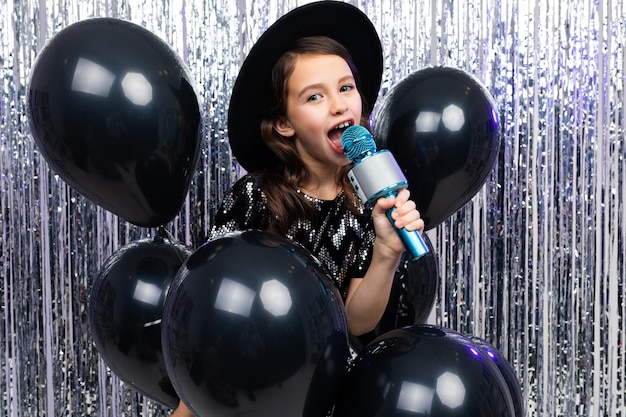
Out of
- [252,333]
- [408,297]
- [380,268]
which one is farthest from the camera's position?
[408,297]

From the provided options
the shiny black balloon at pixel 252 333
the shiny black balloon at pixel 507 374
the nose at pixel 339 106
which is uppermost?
the nose at pixel 339 106

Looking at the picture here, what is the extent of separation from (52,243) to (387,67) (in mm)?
1009

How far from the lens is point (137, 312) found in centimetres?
123

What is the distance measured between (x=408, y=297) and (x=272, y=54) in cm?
50

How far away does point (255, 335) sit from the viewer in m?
0.87

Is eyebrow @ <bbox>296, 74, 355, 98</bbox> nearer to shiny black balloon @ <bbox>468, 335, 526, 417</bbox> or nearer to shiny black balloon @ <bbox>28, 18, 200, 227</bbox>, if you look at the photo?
shiny black balloon @ <bbox>28, 18, 200, 227</bbox>

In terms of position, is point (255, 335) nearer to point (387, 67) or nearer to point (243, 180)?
point (243, 180)

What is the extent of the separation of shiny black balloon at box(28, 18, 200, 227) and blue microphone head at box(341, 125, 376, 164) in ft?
0.92

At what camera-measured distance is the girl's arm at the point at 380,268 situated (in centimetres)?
94

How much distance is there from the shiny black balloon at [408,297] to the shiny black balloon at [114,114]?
0.43 meters

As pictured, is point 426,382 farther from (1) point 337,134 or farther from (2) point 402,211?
(1) point 337,134

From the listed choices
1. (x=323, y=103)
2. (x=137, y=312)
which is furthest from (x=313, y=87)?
(x=137, y=312)

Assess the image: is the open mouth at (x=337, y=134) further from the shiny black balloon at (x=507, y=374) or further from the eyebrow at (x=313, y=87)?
the shiny black balloon at (x=507, y=374)

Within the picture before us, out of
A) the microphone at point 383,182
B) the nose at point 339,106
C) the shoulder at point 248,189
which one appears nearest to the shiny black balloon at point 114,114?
the shoulder at point 248,189
